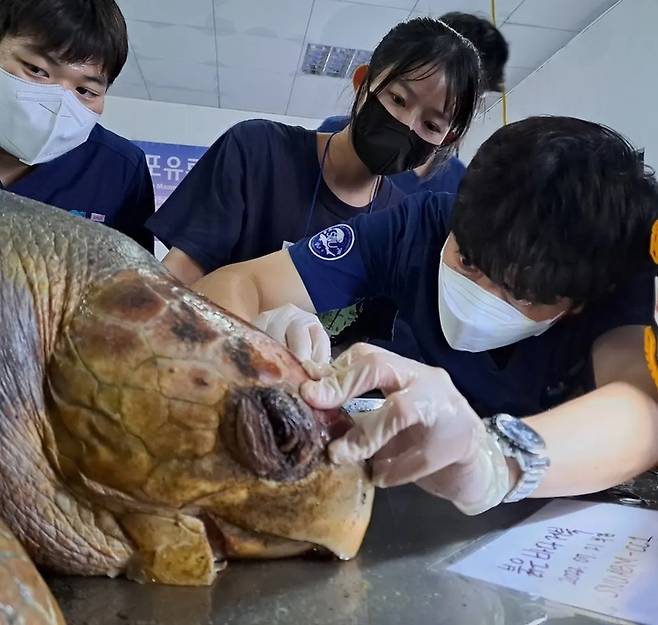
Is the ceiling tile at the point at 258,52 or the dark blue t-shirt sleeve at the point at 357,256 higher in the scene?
the ceiling tile at the point at 258,52

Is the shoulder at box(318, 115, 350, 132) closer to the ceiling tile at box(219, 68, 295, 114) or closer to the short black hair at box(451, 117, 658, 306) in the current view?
the short black hair at box(451, 117, 658, 306)

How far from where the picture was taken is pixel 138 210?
1624 mm

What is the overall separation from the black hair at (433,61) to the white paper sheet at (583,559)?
806 millimetres

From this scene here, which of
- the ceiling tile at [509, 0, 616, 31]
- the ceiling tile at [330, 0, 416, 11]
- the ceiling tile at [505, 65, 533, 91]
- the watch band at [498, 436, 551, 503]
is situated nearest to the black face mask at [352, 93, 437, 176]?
the watch band at [498, 436, 551, 503]

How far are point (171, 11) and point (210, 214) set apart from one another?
281 centimetres

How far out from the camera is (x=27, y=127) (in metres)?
1.36

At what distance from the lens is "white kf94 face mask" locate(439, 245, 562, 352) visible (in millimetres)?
982

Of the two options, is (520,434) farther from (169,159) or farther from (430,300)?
(169,159)

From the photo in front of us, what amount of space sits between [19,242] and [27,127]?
0.90 meters

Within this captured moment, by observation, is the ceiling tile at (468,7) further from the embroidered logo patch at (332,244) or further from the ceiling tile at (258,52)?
the embroidered logo patch at (332,244)

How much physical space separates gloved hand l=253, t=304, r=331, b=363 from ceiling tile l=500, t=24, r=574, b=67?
338 centimetres

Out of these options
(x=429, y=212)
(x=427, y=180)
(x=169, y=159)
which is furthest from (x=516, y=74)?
(x=429, y=212)

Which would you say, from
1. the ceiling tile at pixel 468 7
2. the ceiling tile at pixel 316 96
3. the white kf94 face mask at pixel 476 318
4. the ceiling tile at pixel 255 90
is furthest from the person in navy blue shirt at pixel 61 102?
the ceiling tile at pixel 255 90

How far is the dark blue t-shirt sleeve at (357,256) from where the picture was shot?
116 cm
